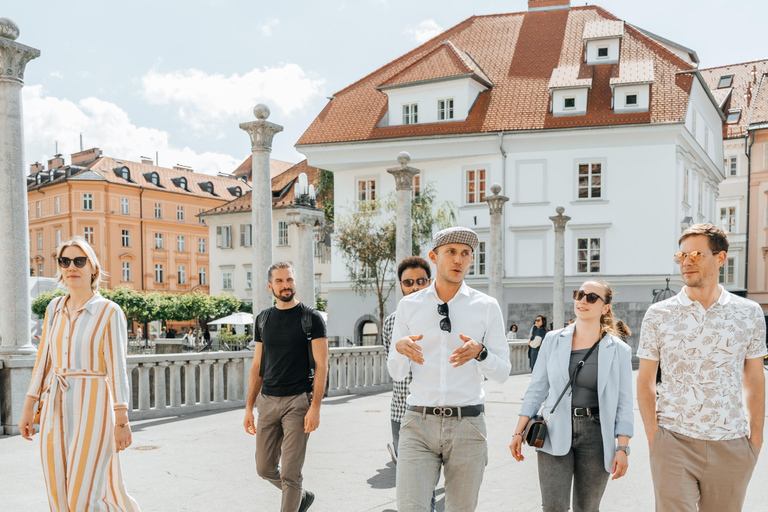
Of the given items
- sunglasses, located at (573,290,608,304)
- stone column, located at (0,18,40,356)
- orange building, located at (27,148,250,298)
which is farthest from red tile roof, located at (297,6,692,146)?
orange building, located at (27,148,250,298)

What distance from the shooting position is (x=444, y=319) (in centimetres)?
409

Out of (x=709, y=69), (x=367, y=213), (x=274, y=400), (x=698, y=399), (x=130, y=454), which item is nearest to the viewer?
(x=698, y=399)

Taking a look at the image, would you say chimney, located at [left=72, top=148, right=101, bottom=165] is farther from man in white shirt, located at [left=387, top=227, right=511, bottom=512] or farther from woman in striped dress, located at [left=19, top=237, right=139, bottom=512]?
man in white shirt, located at [left=387, top=227, right=511, bottom=512]

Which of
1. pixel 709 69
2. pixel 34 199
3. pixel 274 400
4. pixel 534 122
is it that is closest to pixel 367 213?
pixel 534 122

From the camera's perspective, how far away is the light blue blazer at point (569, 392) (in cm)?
469

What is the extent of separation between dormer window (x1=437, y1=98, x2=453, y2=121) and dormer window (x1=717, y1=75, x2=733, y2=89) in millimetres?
31900

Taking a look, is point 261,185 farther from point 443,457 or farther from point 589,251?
point 589,251

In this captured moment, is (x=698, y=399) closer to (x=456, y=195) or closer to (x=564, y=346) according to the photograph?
(x=564, y=346)

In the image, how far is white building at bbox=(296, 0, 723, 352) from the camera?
116 ft

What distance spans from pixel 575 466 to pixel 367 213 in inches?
1185

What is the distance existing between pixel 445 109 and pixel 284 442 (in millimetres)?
34355

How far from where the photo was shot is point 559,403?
479 centimetres

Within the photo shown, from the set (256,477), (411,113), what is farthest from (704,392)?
(411,113)

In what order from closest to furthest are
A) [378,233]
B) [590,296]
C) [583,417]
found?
[583,417], [590,296], [378,233]
